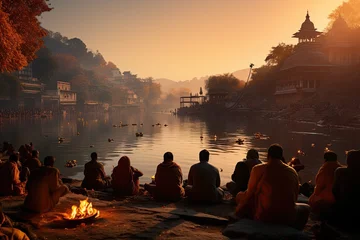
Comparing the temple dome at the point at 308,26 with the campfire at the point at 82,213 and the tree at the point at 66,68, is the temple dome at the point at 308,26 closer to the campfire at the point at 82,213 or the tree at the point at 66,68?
the tree at the point at 66,68

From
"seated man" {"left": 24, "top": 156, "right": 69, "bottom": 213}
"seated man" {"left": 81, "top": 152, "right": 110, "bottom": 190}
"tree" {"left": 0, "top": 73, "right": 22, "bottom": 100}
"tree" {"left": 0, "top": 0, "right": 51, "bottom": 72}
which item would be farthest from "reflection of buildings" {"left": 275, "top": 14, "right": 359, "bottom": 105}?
"seated man" {"left": 24, "top": 156, "right": 69, "bottom": 213}

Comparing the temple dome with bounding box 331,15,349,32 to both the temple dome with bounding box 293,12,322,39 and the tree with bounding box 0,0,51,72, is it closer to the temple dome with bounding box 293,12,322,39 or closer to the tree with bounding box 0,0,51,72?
the temple dome with bounding box 293,12,322,39

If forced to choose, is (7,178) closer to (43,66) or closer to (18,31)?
(18,31)

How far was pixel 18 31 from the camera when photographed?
20.5 metres

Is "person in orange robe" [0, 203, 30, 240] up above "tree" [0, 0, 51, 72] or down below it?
below

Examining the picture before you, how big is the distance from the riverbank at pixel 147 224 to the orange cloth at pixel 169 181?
0.32m

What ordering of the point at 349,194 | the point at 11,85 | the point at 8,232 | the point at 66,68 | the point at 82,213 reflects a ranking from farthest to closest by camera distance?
the point at 66,68
the point at 11,85
the point at 82,213
the point at 349,194
the point at 8,232

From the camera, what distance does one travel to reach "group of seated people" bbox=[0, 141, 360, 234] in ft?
18.7

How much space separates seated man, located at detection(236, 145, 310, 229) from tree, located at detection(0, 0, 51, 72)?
50.0 ft

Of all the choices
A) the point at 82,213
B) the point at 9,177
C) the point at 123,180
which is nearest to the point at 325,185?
the point at 82,213

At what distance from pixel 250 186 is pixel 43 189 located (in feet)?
14.2

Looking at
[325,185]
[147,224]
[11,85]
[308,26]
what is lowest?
[147,224]

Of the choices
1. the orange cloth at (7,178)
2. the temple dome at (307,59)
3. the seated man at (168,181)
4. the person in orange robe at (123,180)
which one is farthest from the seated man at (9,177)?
the temple dome at (307,59)

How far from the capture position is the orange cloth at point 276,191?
222 inches
